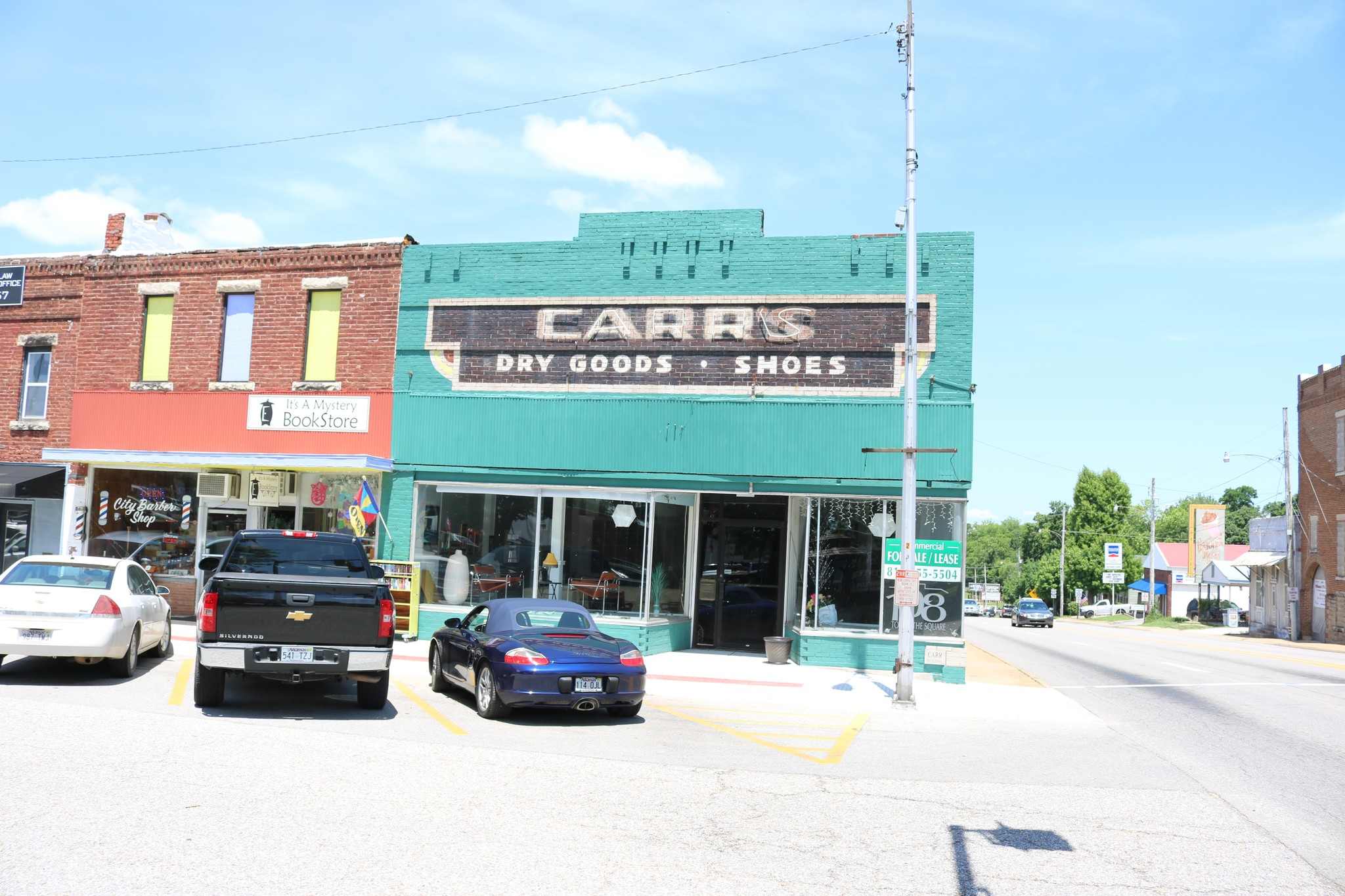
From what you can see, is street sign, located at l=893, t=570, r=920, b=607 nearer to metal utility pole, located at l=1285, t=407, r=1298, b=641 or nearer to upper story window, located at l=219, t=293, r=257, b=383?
upper story window, located at l=219, t=293, r=257, b=383

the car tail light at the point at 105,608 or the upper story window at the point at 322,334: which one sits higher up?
the upper story window at the point at 322,334

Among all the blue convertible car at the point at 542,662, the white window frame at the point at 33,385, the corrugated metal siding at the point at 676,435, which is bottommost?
the blue convertible car at the point at 542,662

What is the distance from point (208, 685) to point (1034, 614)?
46.0 metres

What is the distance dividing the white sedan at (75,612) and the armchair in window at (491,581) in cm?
679

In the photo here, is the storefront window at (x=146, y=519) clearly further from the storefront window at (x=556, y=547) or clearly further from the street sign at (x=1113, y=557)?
the street sign at (x=1113, y=557)

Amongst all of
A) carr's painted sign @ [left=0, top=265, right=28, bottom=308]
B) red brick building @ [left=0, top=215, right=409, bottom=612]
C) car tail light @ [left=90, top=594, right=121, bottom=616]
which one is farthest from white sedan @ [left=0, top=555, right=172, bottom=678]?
carr's painted sign @ [left=0, top=265, right=28, bottom=308]

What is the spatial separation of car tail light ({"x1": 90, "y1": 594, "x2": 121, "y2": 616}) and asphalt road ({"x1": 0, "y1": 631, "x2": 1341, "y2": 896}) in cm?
86

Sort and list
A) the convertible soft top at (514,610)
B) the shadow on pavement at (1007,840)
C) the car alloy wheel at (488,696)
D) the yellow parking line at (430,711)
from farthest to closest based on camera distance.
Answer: the convertible soft top at (514,610)
the car alloy wheel at (488,696)
the yellow parking line at (430,711)
the shadow on pavement at (1007,840)

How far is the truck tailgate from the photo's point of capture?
34.8 feet

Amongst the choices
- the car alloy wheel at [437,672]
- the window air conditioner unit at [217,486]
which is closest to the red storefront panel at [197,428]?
the window air conditioner unit at [217,486]

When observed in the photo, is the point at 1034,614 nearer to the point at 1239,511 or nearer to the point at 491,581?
the point at 491,581

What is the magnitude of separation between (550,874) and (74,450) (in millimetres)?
18780

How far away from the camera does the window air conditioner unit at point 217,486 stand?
829 inches

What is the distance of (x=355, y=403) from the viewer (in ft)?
66.8
